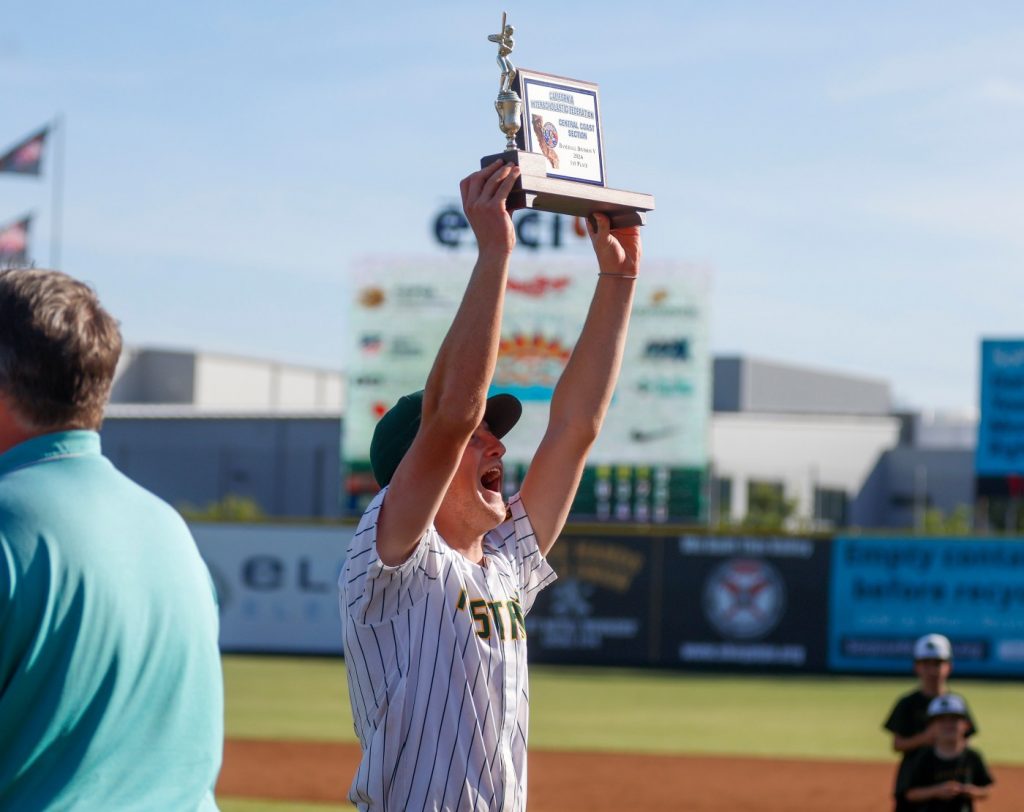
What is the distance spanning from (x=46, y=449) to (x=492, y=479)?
123 centimetres

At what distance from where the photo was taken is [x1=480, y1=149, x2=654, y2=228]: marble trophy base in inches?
132

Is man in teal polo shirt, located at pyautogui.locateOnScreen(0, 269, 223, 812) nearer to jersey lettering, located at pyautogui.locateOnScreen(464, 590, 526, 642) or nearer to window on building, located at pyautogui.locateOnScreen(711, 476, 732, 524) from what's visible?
jersey lettering, located at pyautogui.locateOnScreen(464, 590, 526, 642)

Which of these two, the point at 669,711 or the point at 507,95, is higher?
the point at 507,95

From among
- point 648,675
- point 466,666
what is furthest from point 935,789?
point 648,675

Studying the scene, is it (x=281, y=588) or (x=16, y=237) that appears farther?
(x=16, y=237)

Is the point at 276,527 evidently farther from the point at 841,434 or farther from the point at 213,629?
the point at 841,434

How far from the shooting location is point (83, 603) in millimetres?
2355

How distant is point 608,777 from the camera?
45.2 ft

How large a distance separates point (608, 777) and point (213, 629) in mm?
11579

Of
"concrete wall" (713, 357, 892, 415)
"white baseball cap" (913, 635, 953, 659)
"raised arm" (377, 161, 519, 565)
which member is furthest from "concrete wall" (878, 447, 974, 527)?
"raised arm" (377, 161, 519, 565)

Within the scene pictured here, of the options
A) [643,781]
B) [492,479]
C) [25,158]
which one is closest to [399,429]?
[492,479]

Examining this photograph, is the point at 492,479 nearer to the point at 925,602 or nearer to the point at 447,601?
the point at 447,601

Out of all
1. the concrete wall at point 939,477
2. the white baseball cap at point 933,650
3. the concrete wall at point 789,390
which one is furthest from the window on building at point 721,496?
the white baseball cap at point 933,650

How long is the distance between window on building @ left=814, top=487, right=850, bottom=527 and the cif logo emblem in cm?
3280
